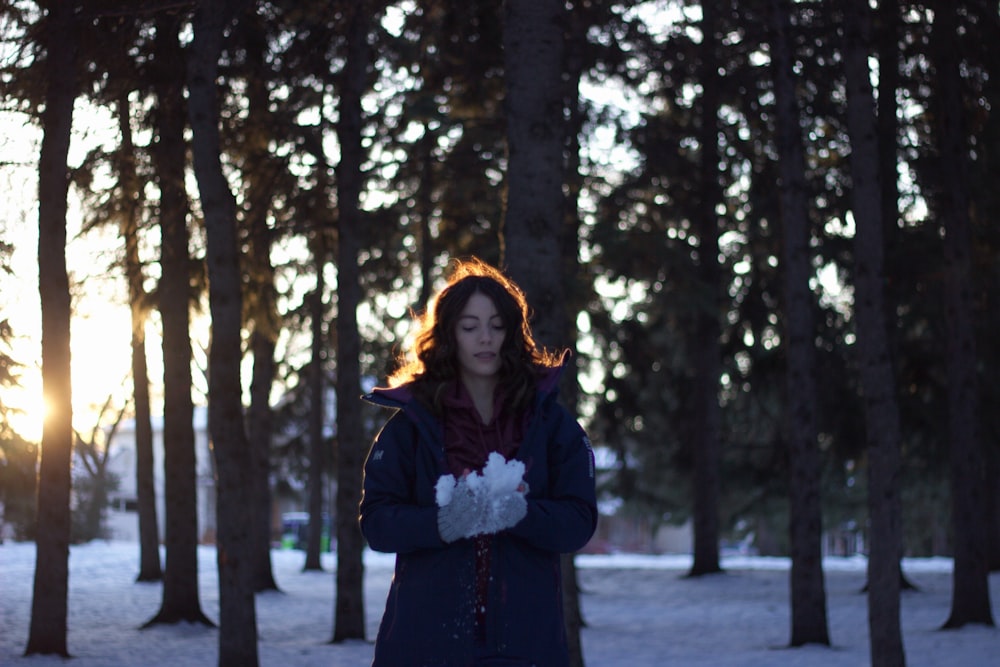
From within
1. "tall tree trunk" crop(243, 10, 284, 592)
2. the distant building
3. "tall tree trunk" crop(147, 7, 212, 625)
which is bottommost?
the distant building

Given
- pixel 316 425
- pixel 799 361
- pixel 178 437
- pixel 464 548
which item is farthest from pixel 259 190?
pixel 316 425

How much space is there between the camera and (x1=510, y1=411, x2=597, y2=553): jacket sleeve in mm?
3447

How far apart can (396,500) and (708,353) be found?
Result: 2080cm

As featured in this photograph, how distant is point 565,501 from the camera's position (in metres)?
3.54

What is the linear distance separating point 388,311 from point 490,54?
1161 centimetres

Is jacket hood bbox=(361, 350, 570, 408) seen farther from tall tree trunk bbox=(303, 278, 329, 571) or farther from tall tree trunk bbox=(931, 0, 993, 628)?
tall tree trunk bbox=(303, 278, 329, 571)

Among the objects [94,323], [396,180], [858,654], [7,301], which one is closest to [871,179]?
[858,654]

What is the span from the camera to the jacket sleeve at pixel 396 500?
3.43 metres


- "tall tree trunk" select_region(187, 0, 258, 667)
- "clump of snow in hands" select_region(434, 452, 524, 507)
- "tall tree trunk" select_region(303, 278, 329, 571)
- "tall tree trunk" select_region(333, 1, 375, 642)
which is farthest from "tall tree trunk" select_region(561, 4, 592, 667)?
"clump of snow in hands" select_region(434, 452, 524, 507)

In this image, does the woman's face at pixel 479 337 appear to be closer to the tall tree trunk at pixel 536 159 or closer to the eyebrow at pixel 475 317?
the eyebrow at pixel 475 317

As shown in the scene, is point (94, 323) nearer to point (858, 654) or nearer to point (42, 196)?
point (42, 196)

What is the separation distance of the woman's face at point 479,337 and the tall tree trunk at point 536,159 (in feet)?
16.0

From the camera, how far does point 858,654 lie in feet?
44.2

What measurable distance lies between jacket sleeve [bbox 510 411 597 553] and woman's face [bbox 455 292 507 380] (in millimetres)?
256
